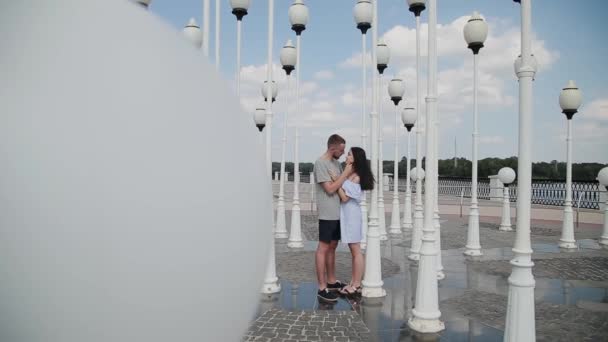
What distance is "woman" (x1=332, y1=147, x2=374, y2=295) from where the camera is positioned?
5738 millimetres

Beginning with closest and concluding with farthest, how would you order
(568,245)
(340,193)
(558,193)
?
(340,193), (568,245), (558,193)

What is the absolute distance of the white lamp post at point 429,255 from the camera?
4.77m

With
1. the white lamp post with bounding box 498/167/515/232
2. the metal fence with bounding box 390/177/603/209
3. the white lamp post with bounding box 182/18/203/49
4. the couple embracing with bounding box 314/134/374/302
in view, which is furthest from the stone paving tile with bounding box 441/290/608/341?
the metal fence with bounding box 390/177/603/209

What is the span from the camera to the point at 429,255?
487 cm

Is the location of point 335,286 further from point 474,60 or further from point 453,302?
point 474,60

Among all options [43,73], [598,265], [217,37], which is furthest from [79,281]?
[598,265]

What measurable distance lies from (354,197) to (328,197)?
0.35 m

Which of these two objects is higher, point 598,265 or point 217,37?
point 217,37

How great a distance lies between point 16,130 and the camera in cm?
125

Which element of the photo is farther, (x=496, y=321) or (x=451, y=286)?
(x=451, y=286)

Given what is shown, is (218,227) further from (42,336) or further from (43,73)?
(43,73)

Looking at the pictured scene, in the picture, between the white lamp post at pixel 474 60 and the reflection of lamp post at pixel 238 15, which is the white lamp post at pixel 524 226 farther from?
the white lamp post at pixel 474 60

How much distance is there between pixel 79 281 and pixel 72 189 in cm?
28

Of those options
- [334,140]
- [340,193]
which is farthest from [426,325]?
[334,140]
